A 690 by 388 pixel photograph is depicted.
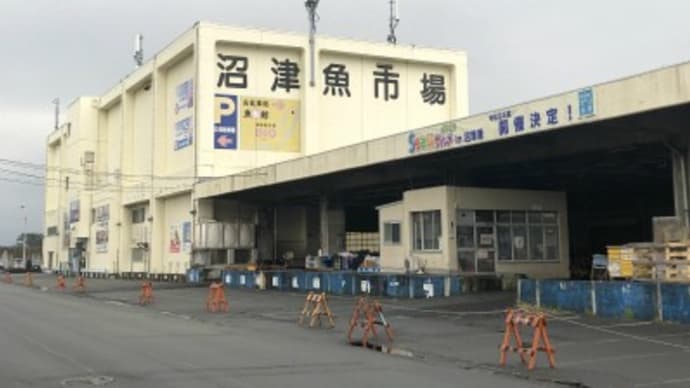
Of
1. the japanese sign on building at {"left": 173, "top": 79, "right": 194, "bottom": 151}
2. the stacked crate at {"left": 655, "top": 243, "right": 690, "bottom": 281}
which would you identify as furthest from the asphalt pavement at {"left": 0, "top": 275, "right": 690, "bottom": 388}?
the japanese sign on building at {"left": 173, "top": 79, "right": 194, "bottom": 151}

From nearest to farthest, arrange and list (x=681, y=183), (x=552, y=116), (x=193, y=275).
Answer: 1. (x=681, y=183)
2. (x=552, y=116)
3. (x=193, y=275)

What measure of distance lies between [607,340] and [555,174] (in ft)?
61.7

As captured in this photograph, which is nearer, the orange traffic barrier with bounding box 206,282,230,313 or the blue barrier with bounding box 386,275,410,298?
the orange traffic barrier with bounding box 206,282,230,313

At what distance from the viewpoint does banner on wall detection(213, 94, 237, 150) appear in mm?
51000

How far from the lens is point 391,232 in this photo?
113ft

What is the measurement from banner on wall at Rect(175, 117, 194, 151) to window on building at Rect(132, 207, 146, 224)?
34.7 feet

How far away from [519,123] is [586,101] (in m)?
2.65

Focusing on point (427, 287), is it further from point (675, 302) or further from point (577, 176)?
point (577, 176)

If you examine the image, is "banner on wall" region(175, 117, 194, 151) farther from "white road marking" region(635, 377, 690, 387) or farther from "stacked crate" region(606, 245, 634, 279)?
"white road marking" region(635, 377, 690, 387)

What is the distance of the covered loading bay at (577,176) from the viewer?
78.0 feet

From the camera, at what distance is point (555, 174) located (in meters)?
34.1

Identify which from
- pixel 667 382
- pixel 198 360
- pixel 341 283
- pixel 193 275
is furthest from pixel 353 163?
pixel 667 382

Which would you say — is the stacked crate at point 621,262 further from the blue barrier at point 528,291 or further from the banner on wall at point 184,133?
the banner on wall at point 184,133

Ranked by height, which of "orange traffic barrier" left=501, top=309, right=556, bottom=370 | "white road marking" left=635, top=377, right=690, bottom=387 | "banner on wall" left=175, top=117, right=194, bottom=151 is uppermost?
"banner on wall" left=175, top=117, right=194, bottom=151
